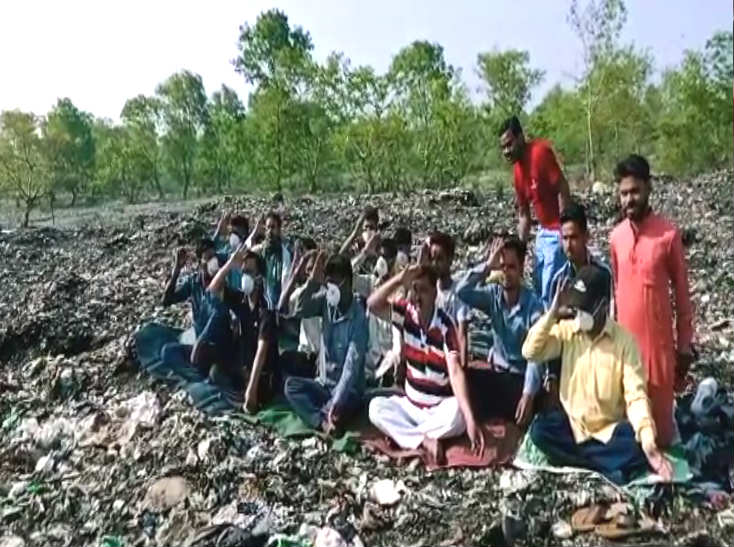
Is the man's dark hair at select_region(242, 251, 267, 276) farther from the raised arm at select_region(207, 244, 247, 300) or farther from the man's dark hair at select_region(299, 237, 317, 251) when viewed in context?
the man's dark hair at select_region(299, 237, 317, 251)

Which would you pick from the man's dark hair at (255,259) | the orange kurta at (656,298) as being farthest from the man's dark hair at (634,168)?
the man's dark hair at (255,259)

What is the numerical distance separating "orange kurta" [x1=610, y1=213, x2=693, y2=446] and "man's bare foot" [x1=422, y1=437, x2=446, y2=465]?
110 centimetres

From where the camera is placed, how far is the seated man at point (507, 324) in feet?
15.9

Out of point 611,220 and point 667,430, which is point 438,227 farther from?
point 667,430

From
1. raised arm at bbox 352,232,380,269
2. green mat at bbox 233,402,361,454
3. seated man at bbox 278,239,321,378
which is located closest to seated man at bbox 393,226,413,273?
raised arm at bbox 352,232,380,269

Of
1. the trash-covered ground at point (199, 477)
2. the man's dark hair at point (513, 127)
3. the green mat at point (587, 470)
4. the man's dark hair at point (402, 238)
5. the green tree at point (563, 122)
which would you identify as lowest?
the trash-covered ground at point (199, 477)

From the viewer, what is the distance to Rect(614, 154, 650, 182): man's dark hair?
4.24 m

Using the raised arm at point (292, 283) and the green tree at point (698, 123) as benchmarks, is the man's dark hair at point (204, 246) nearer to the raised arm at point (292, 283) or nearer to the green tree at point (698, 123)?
the raised arm at point (292, 283)

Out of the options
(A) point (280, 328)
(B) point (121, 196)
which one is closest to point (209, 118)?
(B) point (121, 196)

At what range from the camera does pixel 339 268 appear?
5492 millimetres

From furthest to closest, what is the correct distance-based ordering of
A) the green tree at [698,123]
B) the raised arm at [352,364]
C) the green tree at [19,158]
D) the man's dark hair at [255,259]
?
the green tree at [19,158] < the green tree at [698,123] < the man's dark hair at [255,259] < the raised arm at [352,364]

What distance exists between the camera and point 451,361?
4902 mm

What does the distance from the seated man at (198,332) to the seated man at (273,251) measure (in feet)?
1.67

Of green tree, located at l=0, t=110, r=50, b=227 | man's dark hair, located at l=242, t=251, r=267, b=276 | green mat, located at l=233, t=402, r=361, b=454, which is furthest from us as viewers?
green tree, located at l=0, t=110, r=50, b=227
